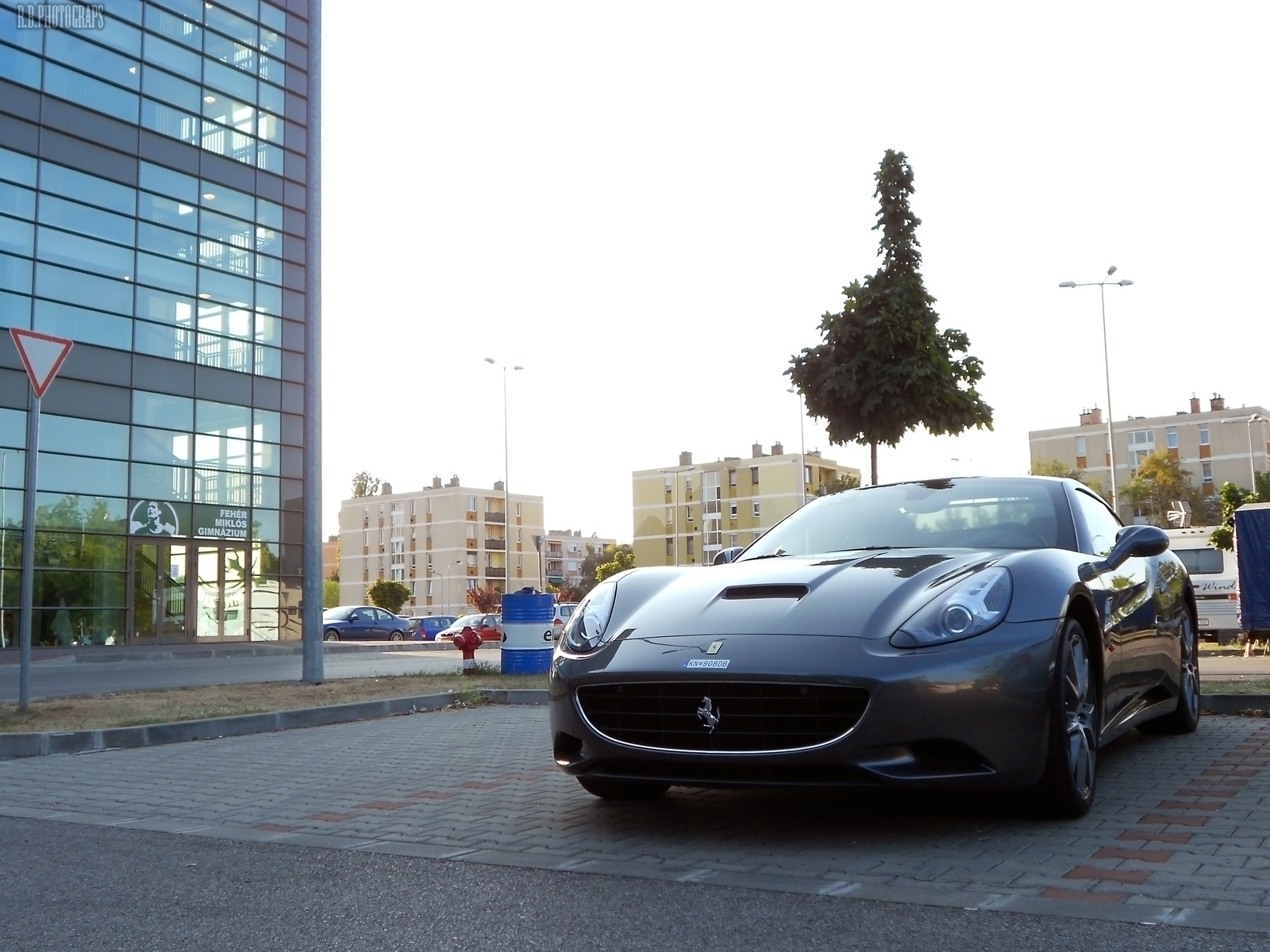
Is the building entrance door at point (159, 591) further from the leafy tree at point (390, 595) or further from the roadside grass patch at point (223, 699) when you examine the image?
the leafy tree at point (390, 595)

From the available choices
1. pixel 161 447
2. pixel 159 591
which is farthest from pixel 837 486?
pixel 161 447

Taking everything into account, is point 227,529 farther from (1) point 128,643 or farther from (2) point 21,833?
(2) point 21,833

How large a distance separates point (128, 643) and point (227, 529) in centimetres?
370

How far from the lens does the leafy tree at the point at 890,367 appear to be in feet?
48.4

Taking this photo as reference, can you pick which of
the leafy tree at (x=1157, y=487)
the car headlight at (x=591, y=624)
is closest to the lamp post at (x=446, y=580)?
the leafy tree at (x=1157, y=487)

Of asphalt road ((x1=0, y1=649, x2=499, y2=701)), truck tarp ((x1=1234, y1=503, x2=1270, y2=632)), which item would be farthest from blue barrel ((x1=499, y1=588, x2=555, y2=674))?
truck tarp ((x1=1234, y1=503, x2=1270, y2=632))

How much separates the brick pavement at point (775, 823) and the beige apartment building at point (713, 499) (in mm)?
102783

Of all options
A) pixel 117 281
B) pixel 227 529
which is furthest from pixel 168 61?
pixel 227 529

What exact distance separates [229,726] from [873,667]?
6.24 metres

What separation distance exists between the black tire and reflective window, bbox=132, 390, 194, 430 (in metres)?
27.0

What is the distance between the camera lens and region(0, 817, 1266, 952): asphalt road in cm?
289

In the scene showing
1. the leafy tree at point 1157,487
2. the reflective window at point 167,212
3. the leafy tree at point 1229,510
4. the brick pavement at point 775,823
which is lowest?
the brick pavement at point 775,823

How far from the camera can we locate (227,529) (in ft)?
Answer: 98.8
